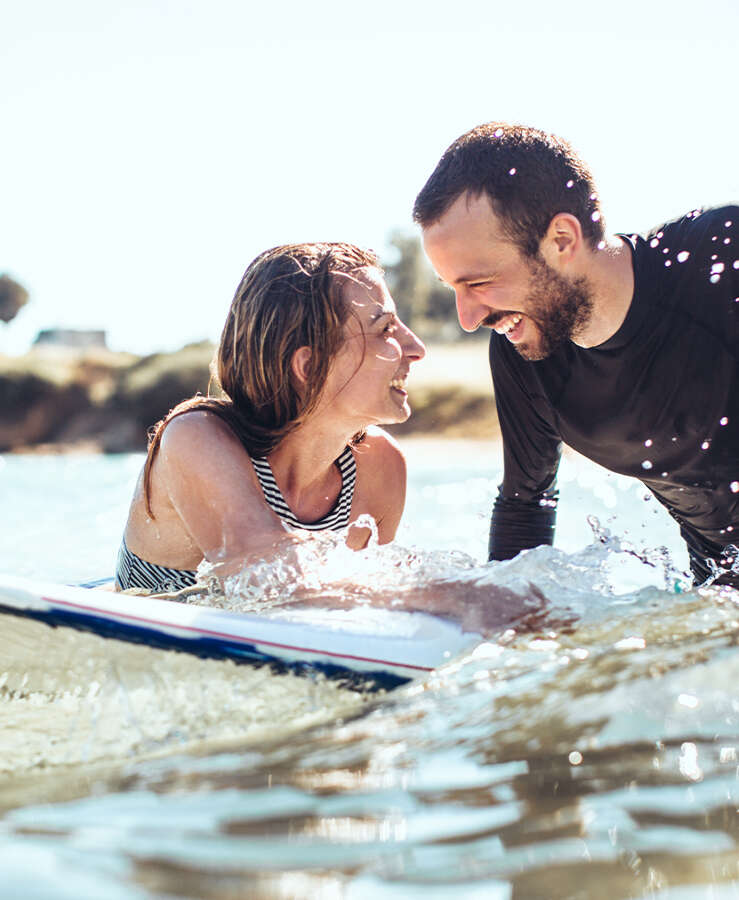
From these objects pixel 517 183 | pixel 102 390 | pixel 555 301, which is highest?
pixel 102 390

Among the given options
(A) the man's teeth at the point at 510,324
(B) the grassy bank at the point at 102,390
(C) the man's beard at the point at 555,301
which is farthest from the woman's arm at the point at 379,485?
(B) the grassy bank at the point at 102,390

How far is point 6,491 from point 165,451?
8.36 m

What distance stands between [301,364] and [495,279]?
22.8 inches

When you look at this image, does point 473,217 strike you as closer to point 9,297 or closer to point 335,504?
point 335,504

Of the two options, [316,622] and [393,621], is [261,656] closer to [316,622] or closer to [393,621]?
[316,622]

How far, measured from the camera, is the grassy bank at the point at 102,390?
62.0 ft

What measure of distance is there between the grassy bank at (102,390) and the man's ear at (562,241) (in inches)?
608

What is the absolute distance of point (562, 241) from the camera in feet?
8.62

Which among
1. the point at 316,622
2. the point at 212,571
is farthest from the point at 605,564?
the point at 212,571

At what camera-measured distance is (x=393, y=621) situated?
2043mm

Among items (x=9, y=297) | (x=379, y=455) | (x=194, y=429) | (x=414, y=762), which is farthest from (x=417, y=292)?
(x=414, y=762)

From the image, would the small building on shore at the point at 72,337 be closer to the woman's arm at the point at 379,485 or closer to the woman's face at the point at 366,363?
the woman's arm at the point at 379,485

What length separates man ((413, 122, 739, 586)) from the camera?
261 cm

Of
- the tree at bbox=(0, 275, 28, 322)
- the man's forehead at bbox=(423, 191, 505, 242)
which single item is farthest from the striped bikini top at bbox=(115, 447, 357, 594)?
the tree at bbox=(0, 275, 28, 322)
